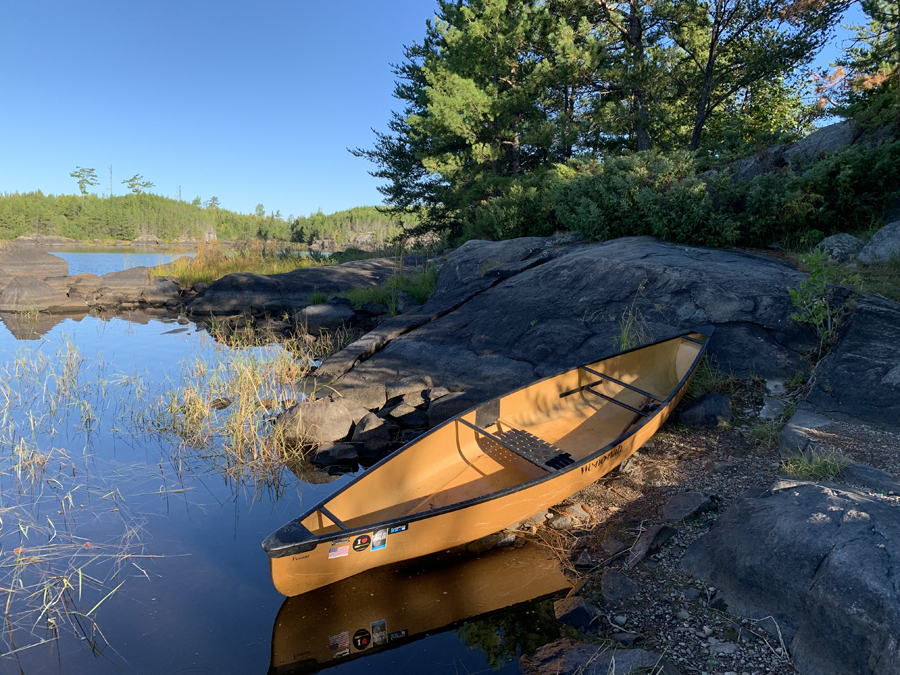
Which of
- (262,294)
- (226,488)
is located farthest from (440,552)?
(262,294)

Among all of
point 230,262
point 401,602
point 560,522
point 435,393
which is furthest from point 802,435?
point 230,262

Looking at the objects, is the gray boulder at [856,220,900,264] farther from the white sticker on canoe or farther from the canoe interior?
the white sticker on canoe

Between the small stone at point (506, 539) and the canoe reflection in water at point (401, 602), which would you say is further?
the small stone at point (506, 539)

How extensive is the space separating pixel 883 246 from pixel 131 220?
9108 cm

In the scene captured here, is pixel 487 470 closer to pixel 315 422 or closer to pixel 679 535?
pixel 679 535

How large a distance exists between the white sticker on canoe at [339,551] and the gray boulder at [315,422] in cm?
276

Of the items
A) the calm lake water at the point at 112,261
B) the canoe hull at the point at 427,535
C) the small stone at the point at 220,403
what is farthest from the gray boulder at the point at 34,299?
the canoe hull at the point at 427,535

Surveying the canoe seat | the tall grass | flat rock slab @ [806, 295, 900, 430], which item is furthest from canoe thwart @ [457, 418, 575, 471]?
the tall grass

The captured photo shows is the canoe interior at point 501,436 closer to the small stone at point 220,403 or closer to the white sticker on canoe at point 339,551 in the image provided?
the white sticker on canoe at point 339,551

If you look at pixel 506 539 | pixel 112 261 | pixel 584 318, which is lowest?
pixel 506 539

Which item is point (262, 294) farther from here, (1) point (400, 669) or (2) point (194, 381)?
(1) point (400, 669)

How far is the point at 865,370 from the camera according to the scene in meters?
5.38

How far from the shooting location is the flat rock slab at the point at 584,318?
675 centimetres

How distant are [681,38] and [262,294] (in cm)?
1367
